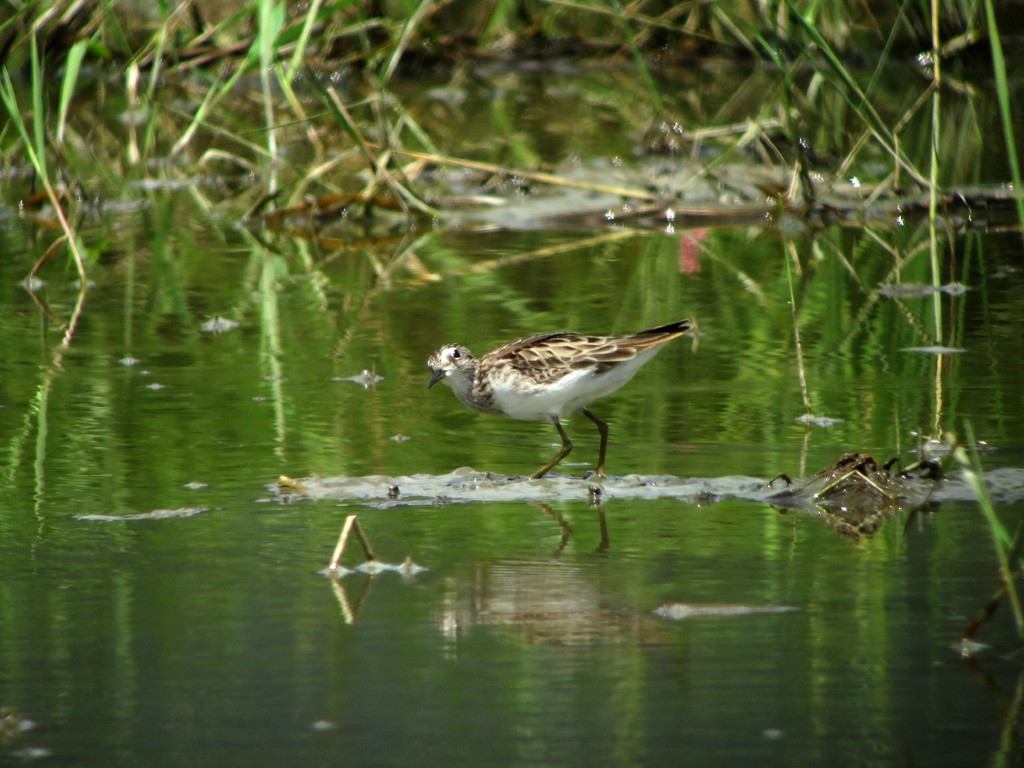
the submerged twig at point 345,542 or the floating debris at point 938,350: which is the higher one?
the floating debris at point 938,350

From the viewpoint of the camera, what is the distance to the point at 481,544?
5328 millimetres

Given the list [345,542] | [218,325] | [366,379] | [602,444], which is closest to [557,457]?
[602,444]

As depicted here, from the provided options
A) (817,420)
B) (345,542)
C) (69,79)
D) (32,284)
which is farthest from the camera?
(32,284)

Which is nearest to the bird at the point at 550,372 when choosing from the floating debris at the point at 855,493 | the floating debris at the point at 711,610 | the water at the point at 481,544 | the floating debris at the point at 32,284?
the water at the point at 481,544

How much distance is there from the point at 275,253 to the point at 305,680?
7.41 meters

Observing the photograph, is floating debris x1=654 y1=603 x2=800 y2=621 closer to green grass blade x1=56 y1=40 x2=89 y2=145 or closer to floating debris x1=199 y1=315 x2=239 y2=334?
floating debris x1=199 y1=315 x2=239 y2=334

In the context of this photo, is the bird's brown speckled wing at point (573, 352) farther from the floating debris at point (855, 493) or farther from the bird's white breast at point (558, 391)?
the floating debris at point (855, 493)

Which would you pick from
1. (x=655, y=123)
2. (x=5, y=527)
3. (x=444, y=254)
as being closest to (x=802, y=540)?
(x=5, y=527)

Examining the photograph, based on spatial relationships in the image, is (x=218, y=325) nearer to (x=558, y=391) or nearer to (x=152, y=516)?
(x=558, y=391)

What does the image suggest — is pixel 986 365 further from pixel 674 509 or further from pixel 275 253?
pixel 275 253

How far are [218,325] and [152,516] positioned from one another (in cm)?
345

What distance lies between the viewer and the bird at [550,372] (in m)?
6.25

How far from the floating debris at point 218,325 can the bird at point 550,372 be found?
2.68 m

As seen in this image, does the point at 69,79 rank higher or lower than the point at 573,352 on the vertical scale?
higher
